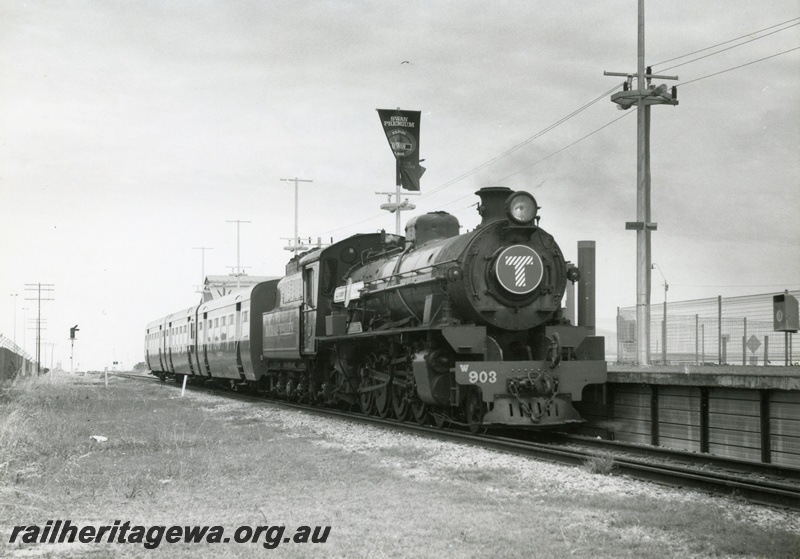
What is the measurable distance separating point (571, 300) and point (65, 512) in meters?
9.72

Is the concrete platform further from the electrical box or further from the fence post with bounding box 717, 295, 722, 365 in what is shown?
the fence post with bounding box 717, 295, 722, 365

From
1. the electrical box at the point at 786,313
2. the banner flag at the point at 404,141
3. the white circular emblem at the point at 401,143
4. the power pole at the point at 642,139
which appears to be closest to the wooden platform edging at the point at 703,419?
the electrical box at the point at 786,313

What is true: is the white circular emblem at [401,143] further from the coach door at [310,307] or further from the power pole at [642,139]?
the coach door at [310,307]

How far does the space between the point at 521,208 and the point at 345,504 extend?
7121mm

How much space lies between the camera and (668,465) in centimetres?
1020

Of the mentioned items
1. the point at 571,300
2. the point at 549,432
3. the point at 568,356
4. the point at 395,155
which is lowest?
the point at 549,432

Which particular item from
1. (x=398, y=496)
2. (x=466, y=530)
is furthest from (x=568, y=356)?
(x=466, y=530)

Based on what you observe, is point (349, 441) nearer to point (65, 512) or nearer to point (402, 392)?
point (402, 392)

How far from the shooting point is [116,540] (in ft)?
20.3

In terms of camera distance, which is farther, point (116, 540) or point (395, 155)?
point (395, 155)

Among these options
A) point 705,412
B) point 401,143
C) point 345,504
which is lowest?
point 345,504

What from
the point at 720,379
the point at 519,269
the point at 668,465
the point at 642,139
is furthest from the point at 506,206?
the point at 642,139

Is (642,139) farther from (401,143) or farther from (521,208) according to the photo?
(521,208)

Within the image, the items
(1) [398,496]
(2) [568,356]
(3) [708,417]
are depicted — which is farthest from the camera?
(2) [568,356]
